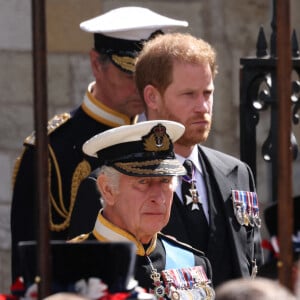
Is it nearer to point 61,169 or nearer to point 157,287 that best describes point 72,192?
point 61,169

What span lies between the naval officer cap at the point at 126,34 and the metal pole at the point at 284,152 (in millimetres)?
1865

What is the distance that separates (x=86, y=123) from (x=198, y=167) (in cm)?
69

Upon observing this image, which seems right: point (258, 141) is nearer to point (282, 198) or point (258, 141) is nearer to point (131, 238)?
point (131, 238)

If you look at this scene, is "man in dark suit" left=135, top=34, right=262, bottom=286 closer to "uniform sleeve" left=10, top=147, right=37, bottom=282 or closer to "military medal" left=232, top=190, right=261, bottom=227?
"military medal" left=232, top=190, right=261, bottom=227

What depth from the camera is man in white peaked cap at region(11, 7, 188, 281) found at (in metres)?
6.38

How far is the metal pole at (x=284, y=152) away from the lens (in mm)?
4625

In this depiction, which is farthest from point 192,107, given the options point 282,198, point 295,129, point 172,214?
point 295,129

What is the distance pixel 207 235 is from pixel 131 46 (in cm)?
93

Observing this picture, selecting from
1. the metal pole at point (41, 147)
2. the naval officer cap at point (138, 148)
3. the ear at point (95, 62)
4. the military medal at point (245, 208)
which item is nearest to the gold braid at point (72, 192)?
the ear at point (95, 62)

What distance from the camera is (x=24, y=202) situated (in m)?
6.46

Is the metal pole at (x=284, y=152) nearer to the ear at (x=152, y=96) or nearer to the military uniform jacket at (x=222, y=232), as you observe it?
the military uniform jacket at (x=222, y=232)

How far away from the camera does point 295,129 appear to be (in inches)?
328

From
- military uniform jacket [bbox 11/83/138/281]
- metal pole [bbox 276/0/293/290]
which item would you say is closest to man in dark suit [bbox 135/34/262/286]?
military uniform jacket [bbox 11/83/138/281]

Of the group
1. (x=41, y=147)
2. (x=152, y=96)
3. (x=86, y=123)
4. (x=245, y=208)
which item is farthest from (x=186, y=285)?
(x=86, y=123)
